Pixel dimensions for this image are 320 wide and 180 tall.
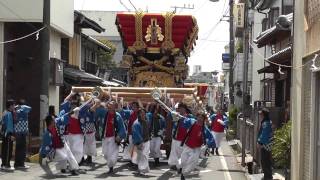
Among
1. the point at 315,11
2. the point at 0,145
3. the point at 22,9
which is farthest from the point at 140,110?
the point at 22,9

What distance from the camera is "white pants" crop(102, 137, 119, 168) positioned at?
1526 cm

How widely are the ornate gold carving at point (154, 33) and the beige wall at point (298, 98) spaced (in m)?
8.06

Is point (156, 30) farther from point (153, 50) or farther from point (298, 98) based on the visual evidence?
point (298, 98)

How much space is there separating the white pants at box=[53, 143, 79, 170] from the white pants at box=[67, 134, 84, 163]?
27.1 inches

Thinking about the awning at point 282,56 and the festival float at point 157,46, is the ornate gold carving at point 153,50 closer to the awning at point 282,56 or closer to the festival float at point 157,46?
the festival float at point 157,46

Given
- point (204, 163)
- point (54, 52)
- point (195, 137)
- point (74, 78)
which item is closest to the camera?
point (195, 137)

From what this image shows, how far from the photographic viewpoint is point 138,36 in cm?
2012

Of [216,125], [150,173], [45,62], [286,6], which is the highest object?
[286,6]

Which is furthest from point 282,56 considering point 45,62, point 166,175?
point 45,62

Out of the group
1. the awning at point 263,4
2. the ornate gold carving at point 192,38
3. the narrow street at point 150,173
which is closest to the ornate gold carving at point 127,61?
the ornate gold carving at point 192,38

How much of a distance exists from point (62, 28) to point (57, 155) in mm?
11185

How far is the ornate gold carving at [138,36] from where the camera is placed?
20000 millimetres

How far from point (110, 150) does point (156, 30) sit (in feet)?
19.4

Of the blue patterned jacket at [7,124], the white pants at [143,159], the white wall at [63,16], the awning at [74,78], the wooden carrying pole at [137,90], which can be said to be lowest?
the white pants at [143,159]
